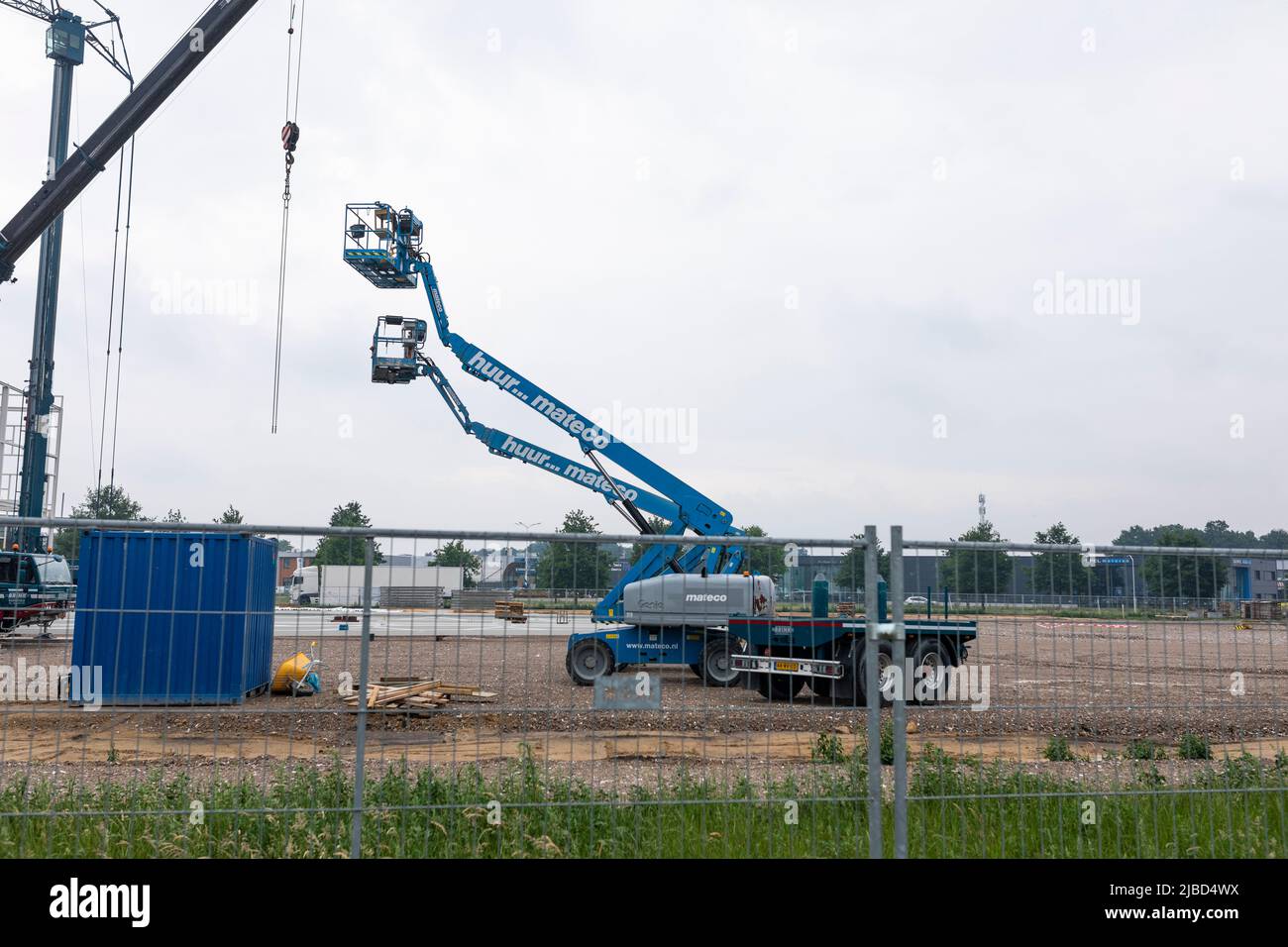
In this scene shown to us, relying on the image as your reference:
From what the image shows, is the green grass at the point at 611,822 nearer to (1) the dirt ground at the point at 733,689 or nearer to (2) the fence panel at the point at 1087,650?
(2) the fence panel at the point at 1087,650

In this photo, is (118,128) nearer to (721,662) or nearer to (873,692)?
(721,662)

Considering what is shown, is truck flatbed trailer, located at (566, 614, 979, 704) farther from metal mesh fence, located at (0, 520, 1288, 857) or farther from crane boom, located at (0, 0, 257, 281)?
crane boom, located at (0, 0, 257, 281)

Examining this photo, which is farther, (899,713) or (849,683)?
(849,683)

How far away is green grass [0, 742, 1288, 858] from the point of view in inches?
206

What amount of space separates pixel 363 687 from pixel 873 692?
2.43m

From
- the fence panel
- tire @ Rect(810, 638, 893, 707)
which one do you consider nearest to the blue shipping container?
tire @ Rect(810, 638, 893, 707)

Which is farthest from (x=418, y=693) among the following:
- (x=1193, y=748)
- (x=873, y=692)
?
(x=1193, y=748)

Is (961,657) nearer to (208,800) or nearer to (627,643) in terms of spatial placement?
(627,643)

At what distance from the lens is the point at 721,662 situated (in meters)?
5.30

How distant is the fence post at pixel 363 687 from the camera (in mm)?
4469

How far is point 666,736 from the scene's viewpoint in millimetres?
9039

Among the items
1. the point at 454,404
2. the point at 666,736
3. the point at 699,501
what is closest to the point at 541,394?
the point at 454,404

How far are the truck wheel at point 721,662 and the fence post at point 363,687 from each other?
164 cm
